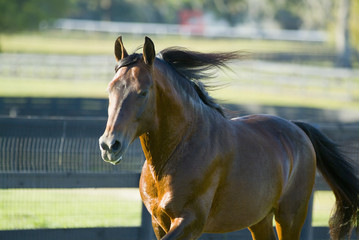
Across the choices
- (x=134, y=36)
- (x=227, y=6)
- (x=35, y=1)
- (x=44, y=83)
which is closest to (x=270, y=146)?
(x=44, y=83)

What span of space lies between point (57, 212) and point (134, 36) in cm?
5377

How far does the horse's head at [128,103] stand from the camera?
12.2 feet

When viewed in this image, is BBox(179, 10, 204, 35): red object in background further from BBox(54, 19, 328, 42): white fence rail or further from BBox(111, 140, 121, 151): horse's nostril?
BBox(111, 140, 121, 151): horse's nostril

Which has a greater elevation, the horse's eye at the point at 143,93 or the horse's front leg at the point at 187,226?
the horse's eye at the point at 143,93

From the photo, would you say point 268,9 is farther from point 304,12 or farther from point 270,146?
point 270,146

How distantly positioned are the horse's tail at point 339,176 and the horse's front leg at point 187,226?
191cm

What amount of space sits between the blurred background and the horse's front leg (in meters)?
1.09

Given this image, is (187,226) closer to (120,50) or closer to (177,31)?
(120,50)

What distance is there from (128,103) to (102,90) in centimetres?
2682

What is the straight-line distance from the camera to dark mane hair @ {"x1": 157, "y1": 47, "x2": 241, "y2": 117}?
180 inches

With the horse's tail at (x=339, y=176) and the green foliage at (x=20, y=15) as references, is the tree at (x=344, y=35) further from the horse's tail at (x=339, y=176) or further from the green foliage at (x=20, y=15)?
the horse's tail at (x=339, y=176)

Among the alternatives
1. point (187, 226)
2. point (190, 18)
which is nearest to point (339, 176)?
point (187, 226)

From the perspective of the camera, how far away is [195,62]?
4.61m

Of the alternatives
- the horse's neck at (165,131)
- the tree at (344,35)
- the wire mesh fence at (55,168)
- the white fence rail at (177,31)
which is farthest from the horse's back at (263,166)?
the white fence rail at (177,31)
